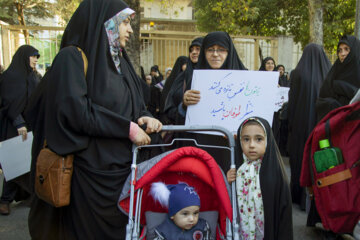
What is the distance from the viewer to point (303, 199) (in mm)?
4809

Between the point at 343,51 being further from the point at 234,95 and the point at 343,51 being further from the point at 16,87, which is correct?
the point at 16,87

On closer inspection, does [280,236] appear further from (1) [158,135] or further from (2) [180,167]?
(1) [158,135]

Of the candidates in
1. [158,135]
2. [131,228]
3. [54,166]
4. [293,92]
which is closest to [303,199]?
[293,92]

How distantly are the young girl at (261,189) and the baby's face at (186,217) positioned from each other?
0.38 m

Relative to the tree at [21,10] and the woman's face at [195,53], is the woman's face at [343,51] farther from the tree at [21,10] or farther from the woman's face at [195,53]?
the tree at [21,10]

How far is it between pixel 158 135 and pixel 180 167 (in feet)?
1.38

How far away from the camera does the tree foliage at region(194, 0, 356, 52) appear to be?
16.5 m

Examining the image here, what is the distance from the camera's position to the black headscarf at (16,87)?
15.3 feet

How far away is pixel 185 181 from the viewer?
254 centimetres

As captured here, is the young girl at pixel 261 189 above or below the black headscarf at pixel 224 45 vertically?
below

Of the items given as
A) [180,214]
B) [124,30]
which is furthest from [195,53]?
[180,214]

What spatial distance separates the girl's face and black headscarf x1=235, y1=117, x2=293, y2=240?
35 mm

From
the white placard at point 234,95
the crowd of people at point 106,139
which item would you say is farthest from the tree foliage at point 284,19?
the crowd of people at point 106,139

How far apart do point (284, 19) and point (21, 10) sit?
1500 cm
